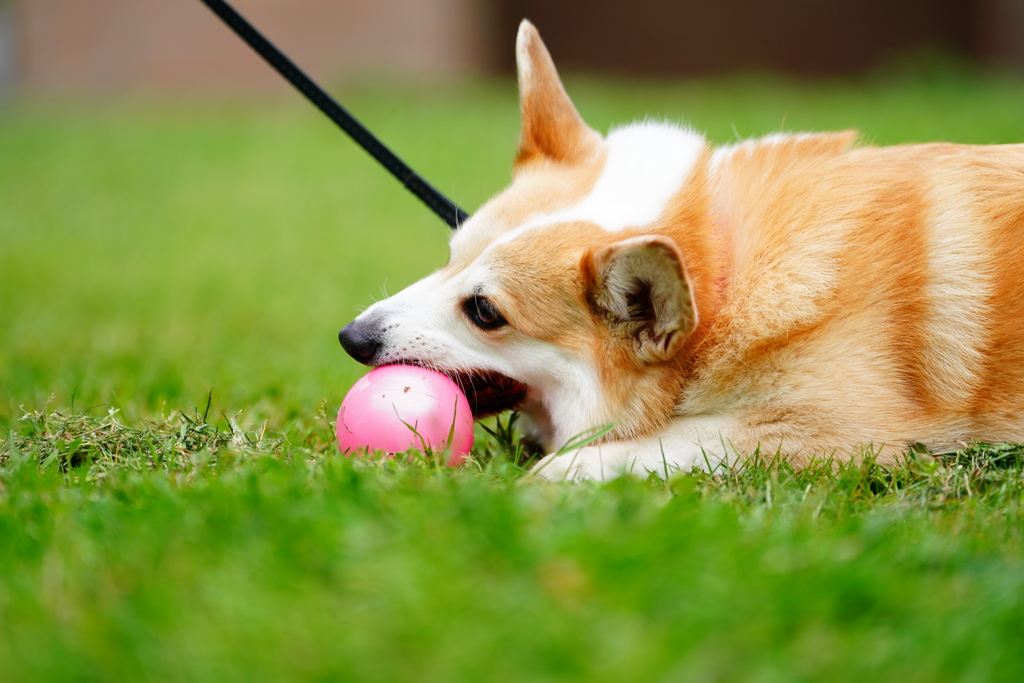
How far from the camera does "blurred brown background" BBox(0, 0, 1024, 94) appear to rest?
16078mm

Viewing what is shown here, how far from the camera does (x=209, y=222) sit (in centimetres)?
920

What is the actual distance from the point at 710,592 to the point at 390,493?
83cm

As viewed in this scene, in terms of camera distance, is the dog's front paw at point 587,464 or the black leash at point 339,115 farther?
the black leash at point 339,115

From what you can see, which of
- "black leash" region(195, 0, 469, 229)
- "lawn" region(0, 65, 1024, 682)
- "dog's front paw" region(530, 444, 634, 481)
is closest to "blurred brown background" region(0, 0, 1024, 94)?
"black leash" region(195, 0, 469, 229)

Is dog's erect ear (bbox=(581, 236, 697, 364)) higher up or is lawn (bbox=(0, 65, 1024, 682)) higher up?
dog's erect ear (bbox=(581, 236, 697, 364))

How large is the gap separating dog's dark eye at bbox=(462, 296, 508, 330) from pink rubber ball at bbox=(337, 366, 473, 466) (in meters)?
0.23

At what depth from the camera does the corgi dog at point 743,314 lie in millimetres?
2701

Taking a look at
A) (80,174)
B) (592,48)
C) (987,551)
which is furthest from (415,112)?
(987,551)

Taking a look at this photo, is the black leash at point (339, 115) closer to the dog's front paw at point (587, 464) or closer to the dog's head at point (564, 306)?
the dog's head at point (564, 306)

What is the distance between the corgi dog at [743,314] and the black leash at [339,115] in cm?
53

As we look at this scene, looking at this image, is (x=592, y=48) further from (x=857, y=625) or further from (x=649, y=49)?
(x=857, y=625)

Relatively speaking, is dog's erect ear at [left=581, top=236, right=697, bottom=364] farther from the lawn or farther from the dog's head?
the lawn

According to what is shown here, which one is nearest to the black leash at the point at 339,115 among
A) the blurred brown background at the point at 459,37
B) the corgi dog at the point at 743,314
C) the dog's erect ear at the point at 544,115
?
the dog's erect ear at the point at 544,115

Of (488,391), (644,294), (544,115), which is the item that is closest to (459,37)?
(544,115)
